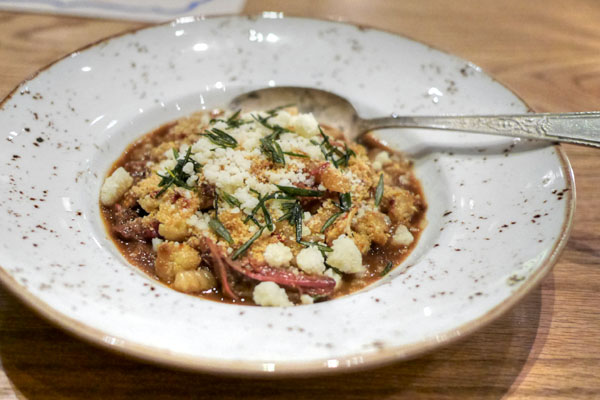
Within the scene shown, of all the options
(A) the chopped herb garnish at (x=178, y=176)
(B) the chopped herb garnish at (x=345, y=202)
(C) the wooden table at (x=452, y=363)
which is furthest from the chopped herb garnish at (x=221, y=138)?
(C) the wooden table at (x=452, y=363)

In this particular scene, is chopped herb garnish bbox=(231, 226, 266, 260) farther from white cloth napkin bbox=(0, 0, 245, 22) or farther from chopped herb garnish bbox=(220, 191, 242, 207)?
white cloth napkin bbox=(0, 0, 245, 22)

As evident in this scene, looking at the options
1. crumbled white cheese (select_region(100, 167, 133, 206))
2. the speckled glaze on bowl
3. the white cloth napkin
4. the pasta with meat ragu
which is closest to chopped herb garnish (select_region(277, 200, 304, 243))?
the pasta with meat ragu

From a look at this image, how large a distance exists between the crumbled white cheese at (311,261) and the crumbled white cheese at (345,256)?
0.14 ft

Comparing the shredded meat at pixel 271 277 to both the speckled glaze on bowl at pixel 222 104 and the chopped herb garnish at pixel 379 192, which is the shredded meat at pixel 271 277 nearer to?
the speckled glaze on bowl at pixel 222 104

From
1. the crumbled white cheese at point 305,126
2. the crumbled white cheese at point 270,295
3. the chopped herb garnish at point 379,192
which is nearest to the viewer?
the crumbled white cheese at point 270,295

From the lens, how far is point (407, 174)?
2229 millimetres

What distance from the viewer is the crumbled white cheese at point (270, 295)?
1.55m

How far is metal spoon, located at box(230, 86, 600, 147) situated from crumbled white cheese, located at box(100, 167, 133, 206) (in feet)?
2.23

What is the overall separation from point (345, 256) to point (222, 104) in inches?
44.5

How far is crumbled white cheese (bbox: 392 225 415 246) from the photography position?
193cm

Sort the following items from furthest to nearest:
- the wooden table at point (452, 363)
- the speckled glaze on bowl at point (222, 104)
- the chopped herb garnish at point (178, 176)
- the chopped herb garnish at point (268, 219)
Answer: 1. the chopped herb garnish at point (178, 176)
2. the chopped herb garnish at point (268, 219)
3. the wooden table at point (452, 363)
4. the speckled glaze on bowl at point (222, 104)

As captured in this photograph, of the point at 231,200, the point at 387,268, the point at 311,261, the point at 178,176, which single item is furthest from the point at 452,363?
the point at 178,176

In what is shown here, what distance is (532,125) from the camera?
6.36 ft

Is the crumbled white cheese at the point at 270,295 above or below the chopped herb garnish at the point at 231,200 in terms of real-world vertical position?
below
